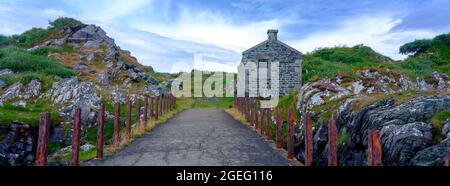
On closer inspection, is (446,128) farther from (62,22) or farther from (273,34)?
(62,22)

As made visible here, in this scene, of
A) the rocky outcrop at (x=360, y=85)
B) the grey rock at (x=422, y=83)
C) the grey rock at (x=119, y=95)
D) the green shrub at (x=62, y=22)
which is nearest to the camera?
the rocky outcrop at (x=360, y=85)

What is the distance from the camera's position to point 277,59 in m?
34.4

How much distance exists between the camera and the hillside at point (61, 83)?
48.0ft

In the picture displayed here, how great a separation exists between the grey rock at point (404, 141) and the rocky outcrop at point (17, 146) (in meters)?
10.8

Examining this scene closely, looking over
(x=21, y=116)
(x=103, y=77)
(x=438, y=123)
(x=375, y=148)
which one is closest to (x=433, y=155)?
(x=438, y=123)

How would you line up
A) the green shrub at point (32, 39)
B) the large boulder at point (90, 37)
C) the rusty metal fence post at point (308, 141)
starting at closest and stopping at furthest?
the rusty metal fence post at point (308, 141) → the large boulder at point (90, 37) → the green shrub at point (32, 39)

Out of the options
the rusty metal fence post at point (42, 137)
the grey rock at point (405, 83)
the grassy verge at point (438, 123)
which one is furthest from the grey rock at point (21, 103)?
the grassy verge at point (438, 123)

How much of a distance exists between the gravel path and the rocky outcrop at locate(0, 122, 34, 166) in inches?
156

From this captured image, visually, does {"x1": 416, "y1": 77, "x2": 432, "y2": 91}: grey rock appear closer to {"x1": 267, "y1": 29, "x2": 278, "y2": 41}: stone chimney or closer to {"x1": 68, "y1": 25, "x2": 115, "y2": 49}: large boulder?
{"x1": 267, "y1": 29, "x2": 278, "y2": 41}: stone chimney

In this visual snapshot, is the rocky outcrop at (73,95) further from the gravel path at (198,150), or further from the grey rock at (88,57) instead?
the grey rock at (88,57)

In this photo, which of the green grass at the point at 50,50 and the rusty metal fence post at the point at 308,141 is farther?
the green grass at the point at 50,50

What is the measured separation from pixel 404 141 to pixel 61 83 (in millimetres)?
20761
